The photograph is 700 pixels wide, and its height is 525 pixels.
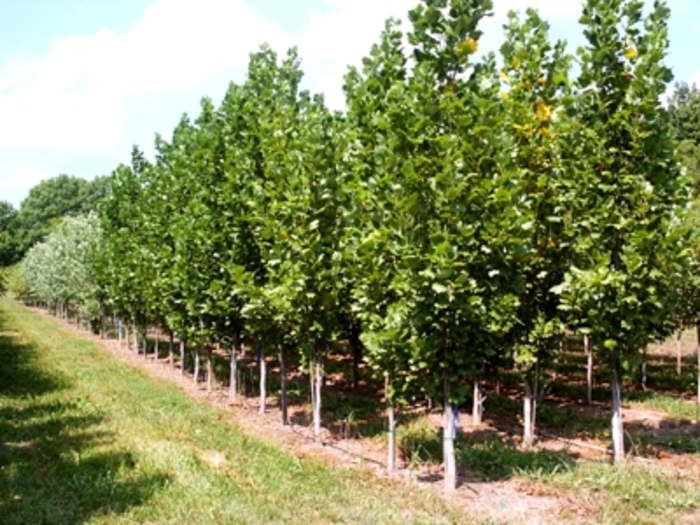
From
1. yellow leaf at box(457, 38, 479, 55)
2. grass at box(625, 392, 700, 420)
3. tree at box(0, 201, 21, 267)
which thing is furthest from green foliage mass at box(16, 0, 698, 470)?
tree at box(0, 201, 21, 267)

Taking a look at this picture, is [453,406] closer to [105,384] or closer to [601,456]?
[601,456]

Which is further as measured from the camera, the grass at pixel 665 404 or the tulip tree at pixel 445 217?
the grass at pixel 665 404

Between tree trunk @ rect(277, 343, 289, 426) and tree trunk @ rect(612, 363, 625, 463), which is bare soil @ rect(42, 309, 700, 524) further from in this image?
tree trunk @ rect(612, 363, 625, 463)

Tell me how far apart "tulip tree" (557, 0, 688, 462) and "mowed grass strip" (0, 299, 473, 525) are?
4331 mm

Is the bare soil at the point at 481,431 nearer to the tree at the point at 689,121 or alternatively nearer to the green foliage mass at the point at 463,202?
the green foliage mass at the point at 463,202

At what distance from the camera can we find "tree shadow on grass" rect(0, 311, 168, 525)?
28.9 feet

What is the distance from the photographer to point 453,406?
33.4ft

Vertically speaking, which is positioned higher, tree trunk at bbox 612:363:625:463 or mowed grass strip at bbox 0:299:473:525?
tree trunk at bbox 612:363:625:463

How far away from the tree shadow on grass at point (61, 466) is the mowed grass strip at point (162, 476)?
0.07ft

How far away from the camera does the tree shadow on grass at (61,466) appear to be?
8805mm

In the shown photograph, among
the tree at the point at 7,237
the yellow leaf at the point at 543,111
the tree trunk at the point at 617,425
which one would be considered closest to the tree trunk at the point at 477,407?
the tree trunk at the point at 617,425

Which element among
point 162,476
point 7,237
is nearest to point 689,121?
point 162,476

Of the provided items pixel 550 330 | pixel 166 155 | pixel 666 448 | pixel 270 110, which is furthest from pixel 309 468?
pixel 166 155

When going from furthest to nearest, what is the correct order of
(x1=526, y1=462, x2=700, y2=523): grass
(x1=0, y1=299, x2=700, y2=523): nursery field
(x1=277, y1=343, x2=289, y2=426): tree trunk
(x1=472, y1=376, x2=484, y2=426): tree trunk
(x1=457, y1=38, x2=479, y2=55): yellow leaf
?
(x1=472, y1=376, x2=484, y2=426): tree trunk < (x1=277, y1=343, x2=289, y2=426): tree trunk < (x1=457, y1=38, x2=479, y2=55): yellow leaf < (x1=0, y1=299, x2=700, y2=523): nursery field < (x1=526, y1=462, x2=700, y2=523): grass
